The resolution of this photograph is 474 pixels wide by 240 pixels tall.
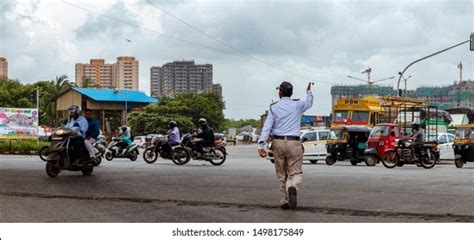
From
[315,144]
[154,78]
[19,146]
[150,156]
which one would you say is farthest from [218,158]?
[154,78]

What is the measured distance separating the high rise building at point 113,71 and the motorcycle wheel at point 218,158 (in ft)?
249

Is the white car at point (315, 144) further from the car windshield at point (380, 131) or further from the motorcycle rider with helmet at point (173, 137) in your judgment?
the motorcycle rider with helmet at point (173, 137)

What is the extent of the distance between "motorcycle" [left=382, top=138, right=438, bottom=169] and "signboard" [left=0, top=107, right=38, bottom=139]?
75.7 ft

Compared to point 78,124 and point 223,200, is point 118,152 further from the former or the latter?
point 223,200

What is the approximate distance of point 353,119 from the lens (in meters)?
34.0

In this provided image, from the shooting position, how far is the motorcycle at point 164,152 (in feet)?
71.8

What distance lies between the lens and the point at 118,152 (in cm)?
2625

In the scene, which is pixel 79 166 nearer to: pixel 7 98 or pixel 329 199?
pixel 329 199

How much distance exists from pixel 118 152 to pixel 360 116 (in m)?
13.3

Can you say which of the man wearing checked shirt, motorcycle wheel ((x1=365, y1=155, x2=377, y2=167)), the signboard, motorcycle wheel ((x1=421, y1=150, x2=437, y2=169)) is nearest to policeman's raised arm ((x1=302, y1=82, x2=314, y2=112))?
the man wearing checked shirt

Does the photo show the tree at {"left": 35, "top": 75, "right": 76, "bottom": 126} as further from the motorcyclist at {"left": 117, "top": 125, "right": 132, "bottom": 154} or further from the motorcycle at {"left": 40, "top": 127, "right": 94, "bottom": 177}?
the motorcycle at {"left": 40, "top": 127, "right": 94, "bottom": 177}

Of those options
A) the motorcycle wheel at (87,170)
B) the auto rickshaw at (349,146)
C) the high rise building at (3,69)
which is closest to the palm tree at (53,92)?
the high rise building at (3,69)

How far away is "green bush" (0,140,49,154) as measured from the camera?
36125 mm
